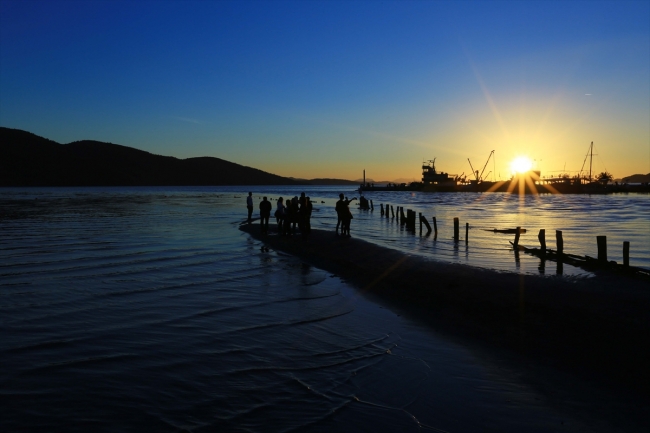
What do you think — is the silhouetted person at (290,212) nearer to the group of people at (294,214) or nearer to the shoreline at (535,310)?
the group of people at (294,214)

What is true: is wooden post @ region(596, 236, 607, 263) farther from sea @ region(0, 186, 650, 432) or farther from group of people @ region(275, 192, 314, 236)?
group of people @ region(275, 192, 314, 236)

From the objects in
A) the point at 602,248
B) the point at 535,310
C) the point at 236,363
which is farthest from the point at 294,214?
the point at 236,363

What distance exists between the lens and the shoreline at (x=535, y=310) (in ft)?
26.1

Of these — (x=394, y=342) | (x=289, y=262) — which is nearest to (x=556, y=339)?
(x=394, y=342)

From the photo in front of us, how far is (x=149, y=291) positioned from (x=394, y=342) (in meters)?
7.19

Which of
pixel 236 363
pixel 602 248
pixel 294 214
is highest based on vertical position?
pixel 294 214

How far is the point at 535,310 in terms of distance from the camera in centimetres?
1059

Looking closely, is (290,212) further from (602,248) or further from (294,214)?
(602,248)

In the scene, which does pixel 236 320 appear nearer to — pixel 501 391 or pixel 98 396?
pixel 98 396

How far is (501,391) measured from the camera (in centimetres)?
691

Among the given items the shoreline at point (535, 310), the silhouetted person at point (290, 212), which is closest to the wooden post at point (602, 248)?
the shoreline at point (535, 310)

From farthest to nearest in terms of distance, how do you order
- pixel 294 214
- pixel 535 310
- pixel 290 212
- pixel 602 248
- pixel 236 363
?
pixel 290 212 < pixel 294 214 < pixel 602 248 < pixel 535 310 < pixel 236 363

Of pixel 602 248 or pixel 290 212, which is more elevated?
pixel 290 212

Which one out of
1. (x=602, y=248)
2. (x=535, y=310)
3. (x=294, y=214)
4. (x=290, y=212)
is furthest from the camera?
(x=290, y=212)
